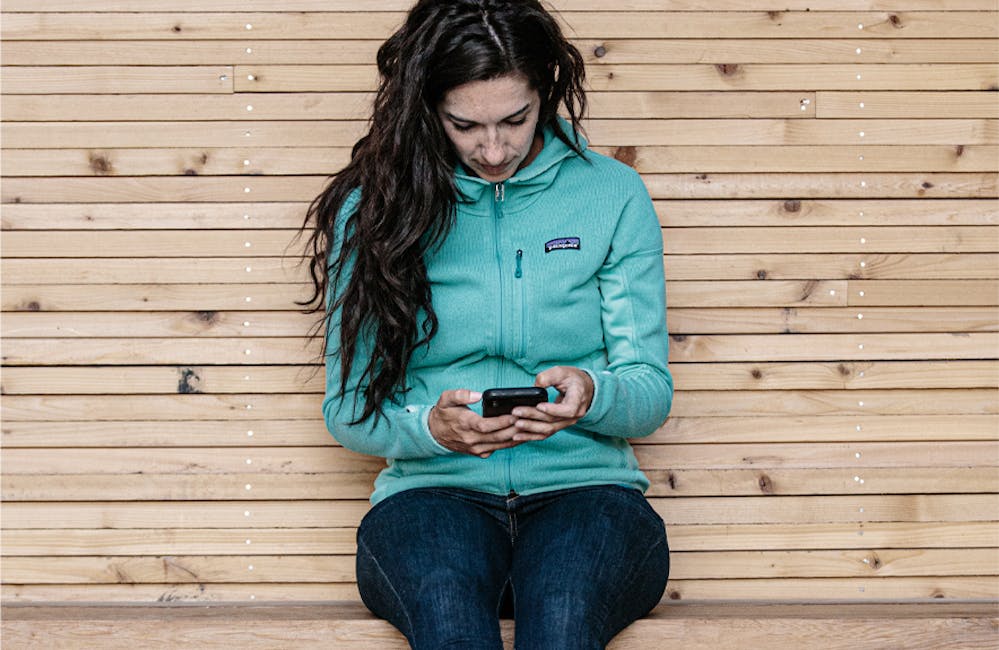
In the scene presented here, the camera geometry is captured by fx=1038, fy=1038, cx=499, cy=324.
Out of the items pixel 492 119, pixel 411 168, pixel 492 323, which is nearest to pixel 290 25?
pixel 411 168

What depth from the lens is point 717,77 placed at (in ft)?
7.95

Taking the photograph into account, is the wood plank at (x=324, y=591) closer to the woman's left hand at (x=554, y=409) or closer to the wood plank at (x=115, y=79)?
the woman's left hand at (x=554, y=409)

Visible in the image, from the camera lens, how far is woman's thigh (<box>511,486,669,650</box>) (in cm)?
166

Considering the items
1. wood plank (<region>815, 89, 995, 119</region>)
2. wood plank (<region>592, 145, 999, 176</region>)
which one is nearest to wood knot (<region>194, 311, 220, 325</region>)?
wood plank (<region>592, 145, 999, 176</region>)

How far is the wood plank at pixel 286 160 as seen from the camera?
2412mm

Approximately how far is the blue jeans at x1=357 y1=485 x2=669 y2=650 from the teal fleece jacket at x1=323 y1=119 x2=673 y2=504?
0.22 feet

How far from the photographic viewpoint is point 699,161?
A: 2.43m

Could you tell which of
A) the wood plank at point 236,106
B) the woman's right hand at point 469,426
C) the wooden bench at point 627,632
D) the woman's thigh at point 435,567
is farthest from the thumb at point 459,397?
the wood plank at point 236,106

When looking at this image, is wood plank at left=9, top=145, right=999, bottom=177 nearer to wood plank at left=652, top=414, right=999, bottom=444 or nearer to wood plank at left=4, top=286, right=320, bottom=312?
wood plank at left=4, top=286, right=320, bottom=312

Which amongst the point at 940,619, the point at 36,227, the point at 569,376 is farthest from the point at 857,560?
the point at 36,227

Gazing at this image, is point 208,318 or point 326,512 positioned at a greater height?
point 208,318

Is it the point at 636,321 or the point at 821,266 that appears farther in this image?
the point at 821,266

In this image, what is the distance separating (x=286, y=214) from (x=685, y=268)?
0.94 m

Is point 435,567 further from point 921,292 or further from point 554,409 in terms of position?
point 921,292
